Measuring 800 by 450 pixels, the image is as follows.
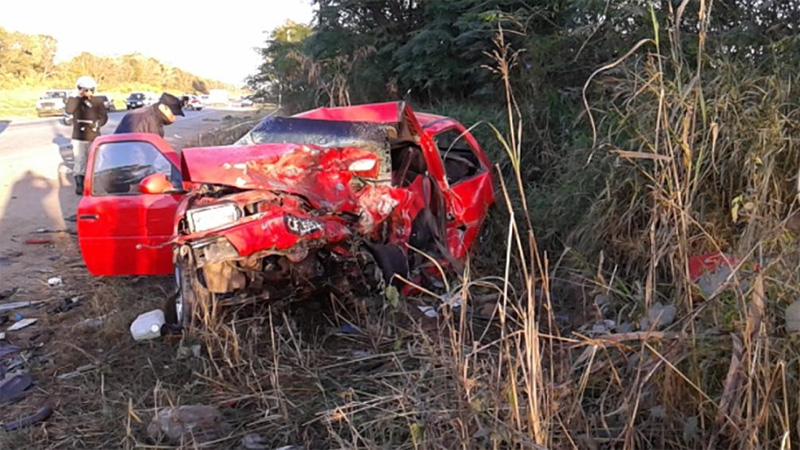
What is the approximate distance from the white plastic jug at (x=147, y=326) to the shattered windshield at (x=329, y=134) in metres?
1.65

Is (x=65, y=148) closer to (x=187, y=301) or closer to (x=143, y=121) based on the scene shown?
(x=143, y=121)

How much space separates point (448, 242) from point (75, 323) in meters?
2.99

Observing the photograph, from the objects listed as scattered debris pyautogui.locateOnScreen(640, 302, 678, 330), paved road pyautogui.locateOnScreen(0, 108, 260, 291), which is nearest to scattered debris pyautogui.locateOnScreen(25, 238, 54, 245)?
paved road pyautogui.locateOnScreen(0, 108, 260, 291)

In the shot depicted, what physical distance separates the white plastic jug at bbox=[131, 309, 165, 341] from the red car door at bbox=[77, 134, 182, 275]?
2.43 ft

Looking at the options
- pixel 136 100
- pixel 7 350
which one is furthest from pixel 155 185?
pixel 136 100

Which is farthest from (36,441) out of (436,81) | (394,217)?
(436,81)

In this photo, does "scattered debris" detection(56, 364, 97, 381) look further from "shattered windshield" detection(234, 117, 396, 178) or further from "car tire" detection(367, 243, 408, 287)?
"shattered windshield" detection(234, 117, 396, 178)

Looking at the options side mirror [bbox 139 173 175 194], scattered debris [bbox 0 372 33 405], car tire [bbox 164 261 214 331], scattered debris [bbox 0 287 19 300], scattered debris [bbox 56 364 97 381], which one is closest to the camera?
scattered debris [bbox 0 372 33 405]

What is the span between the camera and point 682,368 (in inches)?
96.8

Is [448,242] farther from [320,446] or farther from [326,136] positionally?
[320,446]

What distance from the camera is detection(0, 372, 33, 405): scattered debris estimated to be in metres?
3.72

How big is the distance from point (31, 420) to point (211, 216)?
1496 mm

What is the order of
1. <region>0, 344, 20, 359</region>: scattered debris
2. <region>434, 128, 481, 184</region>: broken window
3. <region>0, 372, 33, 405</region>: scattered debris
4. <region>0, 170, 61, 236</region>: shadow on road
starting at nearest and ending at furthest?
1. <region>0, 372, 33, 405</region>: scattered debris
2. <region>0, 344, 20, 359</region>: scattered debris
3. <region>434, 128, 481, 184</region>: broken window
4. <region>0, 170, 61, 236</region>: shadow on road

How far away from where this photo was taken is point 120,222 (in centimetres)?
505
